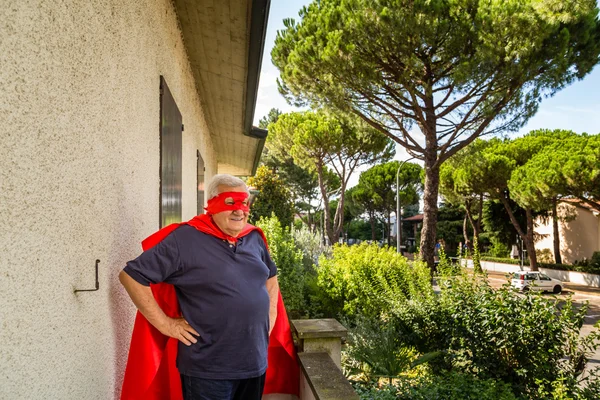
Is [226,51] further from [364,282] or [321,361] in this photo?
[364,282]

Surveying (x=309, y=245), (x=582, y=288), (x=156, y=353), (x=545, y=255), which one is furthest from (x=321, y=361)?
(x=545, y=255)

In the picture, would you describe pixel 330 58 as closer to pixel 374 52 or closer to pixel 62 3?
pixel 374 52

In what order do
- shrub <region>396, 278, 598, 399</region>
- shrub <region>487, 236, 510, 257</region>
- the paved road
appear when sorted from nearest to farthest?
shrub <region>396, 278, 598, 399</region>, the paved road, shrub <region>487, 236, 510, 257</region>

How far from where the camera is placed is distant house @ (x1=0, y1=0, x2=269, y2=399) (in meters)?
1.23

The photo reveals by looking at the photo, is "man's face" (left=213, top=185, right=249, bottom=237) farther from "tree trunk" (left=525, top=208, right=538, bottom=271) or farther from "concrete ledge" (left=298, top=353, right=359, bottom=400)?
"tree trunk" (left=525, top=208, right=538, bottom=271)

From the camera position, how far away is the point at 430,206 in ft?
57.2

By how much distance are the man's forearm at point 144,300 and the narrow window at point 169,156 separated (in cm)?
165

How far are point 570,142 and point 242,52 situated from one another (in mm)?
26225

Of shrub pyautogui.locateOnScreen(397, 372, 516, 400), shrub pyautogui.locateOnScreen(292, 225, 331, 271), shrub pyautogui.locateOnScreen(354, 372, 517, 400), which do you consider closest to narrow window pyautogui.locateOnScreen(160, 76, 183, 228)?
shrub pyautogui.locateOnScreen(354, 372, 517, 400)

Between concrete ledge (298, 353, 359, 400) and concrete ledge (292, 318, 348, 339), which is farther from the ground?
concrete ledge (292, 318, 348, 339)

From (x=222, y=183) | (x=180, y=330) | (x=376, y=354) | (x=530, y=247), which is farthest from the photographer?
(x=530, y=247)

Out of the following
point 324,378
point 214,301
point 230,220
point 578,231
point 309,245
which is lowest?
point 324,378

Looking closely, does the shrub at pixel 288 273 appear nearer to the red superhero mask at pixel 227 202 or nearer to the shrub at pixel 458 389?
the shrub at pixel 458 389

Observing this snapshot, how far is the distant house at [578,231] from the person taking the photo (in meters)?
34.7
